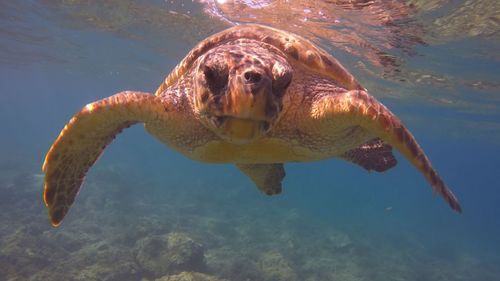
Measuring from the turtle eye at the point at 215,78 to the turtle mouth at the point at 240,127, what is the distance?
22cm

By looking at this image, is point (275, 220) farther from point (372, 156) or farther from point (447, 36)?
point (372, 156)

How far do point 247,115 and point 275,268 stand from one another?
1087cm

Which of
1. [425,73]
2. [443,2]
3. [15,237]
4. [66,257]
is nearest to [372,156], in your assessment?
[443,2]

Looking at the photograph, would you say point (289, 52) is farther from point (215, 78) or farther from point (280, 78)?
point (215, 78)

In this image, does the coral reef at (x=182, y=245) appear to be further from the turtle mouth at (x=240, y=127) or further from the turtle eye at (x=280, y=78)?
the turtle eye at (x=280, y=78)

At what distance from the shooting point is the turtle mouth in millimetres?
2541

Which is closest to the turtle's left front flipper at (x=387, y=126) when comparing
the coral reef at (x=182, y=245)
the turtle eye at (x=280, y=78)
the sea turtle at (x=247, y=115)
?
the sea turtle at (x=247, y=115)

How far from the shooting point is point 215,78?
2.66 metres

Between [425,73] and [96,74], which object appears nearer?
[425,73]

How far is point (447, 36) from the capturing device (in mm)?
12055

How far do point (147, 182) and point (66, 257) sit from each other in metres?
19.2

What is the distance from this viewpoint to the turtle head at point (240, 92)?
96.4 inches

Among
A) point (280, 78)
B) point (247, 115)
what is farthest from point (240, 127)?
point (280, 78)

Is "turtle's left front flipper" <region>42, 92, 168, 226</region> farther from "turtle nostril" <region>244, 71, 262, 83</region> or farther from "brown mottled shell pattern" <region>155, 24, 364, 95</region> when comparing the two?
"turtle nostril" <region>244, 71, 262, 83</region>
